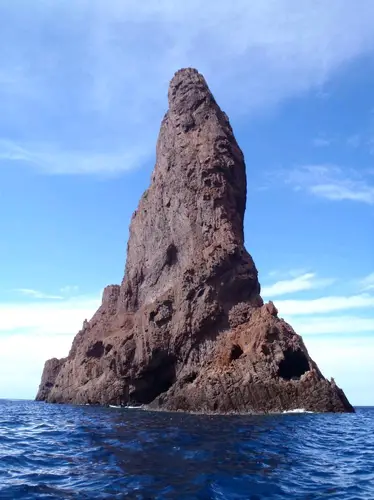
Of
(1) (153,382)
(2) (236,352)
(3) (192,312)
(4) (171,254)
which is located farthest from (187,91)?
(1) (153,382)

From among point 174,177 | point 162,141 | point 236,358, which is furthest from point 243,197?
point 236,358

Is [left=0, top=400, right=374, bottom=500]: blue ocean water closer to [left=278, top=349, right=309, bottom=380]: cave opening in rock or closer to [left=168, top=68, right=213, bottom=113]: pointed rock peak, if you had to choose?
[left=278, top=349, right=309, bottom=380]: cave opening in rock

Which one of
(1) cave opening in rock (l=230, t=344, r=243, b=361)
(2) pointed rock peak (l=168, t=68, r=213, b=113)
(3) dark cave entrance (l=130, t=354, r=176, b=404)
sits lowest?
(3) dark cave entrance (l=130, t=354, r=176, b=404)

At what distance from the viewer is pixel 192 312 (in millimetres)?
65250

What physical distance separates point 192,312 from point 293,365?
15598mm

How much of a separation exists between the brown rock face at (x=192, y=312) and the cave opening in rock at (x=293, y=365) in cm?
13

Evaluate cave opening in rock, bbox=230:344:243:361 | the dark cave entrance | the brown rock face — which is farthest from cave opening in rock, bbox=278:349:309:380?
the dark cave entrance

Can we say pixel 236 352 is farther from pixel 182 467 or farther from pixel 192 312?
pixel 182 467

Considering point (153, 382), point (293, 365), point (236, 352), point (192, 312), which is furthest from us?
point (153, 382)

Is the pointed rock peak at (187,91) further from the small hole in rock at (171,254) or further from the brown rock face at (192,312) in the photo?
the small hole in rock at (171,254)

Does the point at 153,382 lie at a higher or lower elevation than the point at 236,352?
lower

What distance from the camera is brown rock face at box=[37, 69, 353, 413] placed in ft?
171

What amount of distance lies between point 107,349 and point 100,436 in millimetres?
52921

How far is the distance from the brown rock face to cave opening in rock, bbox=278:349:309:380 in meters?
0.13
